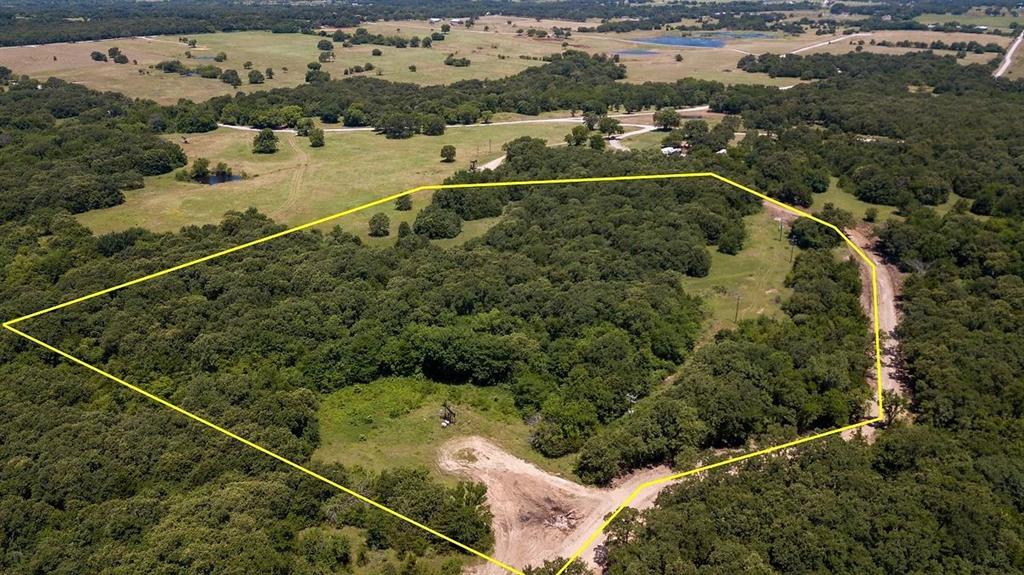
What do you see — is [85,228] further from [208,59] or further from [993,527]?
[208,59]

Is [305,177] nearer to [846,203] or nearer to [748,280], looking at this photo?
[748,280]

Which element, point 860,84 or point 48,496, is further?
point 860,84

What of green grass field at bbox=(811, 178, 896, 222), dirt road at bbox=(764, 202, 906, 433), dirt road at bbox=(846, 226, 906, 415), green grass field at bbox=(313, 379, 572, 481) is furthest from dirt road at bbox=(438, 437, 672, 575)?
green grass field at bbox=(811, 178, 896, 222)

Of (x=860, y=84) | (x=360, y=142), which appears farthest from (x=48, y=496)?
(x=860, y=84)

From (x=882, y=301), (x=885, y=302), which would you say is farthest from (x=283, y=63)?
(x=885, y=302)

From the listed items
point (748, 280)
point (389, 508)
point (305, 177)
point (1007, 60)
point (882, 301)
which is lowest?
point (389, 508)

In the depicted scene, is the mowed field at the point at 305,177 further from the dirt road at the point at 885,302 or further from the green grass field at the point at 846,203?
the dirt road at the point at 885,302
